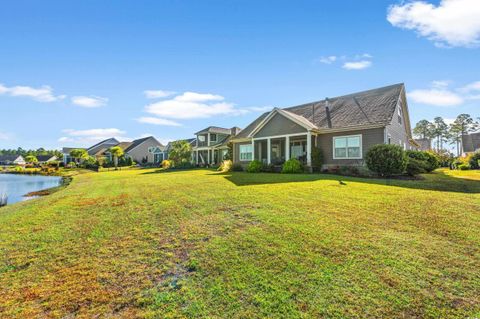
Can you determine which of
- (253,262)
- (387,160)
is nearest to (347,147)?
(387,160)

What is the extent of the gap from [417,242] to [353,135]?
13.9 meters

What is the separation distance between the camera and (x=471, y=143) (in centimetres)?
4306

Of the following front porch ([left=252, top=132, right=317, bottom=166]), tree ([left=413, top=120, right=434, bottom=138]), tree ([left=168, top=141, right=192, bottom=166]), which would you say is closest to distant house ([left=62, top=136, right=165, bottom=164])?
tree ([left=168, top=141, right=192, bottom=166])

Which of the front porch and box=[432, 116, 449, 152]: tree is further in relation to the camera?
box=[432, 116, 449, 152]: tree

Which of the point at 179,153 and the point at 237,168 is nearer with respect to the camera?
the point at 237,168

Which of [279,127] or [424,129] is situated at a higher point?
[424,129]

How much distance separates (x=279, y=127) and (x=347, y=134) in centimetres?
526

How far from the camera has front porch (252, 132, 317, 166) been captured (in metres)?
19.2

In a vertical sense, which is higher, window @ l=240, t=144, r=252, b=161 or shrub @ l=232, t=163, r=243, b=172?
window @ l=240, t=144, r=252, b=161

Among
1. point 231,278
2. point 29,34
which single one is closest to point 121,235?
point 231,278

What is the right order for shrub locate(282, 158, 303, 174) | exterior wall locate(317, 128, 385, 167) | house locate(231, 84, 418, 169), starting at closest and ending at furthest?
exterior wall locate(317, 128, 385, 167) < house locate(231, 84, 418, 169) < shrub locate(282, 158, 303, 174)

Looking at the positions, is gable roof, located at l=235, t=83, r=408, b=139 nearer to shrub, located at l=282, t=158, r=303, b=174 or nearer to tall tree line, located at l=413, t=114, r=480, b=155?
shrub, located at l=282, t=158, r=303, b=174

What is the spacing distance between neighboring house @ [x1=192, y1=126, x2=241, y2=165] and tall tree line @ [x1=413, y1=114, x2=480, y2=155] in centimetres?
5275

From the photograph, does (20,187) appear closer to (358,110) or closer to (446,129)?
(358,110)
